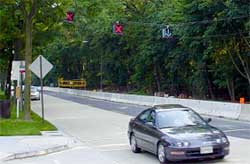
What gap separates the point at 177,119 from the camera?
13.5 meters

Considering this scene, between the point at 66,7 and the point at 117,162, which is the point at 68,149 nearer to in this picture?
the point at 117,162

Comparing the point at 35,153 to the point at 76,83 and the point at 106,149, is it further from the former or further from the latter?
the point at 76,83

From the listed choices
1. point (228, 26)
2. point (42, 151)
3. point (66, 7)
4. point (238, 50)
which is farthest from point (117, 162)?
point (238, 50)

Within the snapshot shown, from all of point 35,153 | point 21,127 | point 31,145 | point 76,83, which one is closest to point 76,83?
point 76,83

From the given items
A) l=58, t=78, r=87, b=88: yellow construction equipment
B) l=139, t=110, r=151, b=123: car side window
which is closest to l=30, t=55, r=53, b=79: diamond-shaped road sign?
l=139, t=110, r=151, b=123: car side window

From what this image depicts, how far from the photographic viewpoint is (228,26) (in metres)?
33.1

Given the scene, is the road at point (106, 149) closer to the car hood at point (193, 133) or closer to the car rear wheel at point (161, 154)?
the car rear wheel at point (161, 154)

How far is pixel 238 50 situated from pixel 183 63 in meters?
11.7

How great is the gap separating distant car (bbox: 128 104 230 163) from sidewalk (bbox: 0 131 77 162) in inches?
108

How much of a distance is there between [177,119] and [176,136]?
1348mm

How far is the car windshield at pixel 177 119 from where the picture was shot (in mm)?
13320

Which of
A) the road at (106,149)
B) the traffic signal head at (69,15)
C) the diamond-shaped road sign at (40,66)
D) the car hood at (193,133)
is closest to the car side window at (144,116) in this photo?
the road at (106,149)

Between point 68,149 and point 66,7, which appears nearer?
point 68,149

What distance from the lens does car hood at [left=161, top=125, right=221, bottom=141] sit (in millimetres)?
12102
